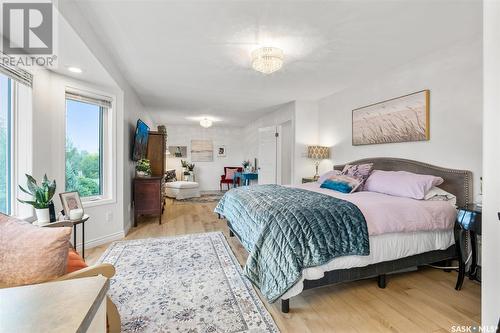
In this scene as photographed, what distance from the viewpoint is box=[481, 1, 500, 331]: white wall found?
4.04ft

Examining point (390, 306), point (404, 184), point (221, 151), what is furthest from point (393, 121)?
point (221, 151)

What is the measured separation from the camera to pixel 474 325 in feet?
5.09

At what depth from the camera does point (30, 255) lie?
982mm

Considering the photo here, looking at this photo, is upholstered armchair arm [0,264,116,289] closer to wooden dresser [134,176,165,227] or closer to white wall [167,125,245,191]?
wooden dresser [134,176,165,227]

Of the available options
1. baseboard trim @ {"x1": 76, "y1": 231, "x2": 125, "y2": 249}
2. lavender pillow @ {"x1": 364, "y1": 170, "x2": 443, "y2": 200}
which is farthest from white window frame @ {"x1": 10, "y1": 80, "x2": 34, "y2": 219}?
lavender pillow @ {"x1": 364, "y1": 170, "x2": 443, "y2": 200}

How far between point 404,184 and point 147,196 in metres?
3.69

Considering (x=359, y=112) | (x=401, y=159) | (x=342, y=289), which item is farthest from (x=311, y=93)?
(x=342, y=289)

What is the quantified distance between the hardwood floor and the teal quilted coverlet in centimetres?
30

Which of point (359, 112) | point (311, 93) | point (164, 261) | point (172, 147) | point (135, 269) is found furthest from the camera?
point (172, 147)

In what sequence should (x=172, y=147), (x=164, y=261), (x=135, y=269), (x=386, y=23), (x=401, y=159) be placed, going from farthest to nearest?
(x=172, y=147), (x=401, y=159), (x=164, y=261), (x=135, y=269), (x=386, y=23)

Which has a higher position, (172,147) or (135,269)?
(172,147)

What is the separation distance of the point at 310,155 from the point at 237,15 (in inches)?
115

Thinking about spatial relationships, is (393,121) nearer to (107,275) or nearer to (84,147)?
(107,275)

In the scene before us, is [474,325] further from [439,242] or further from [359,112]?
[359,112]
